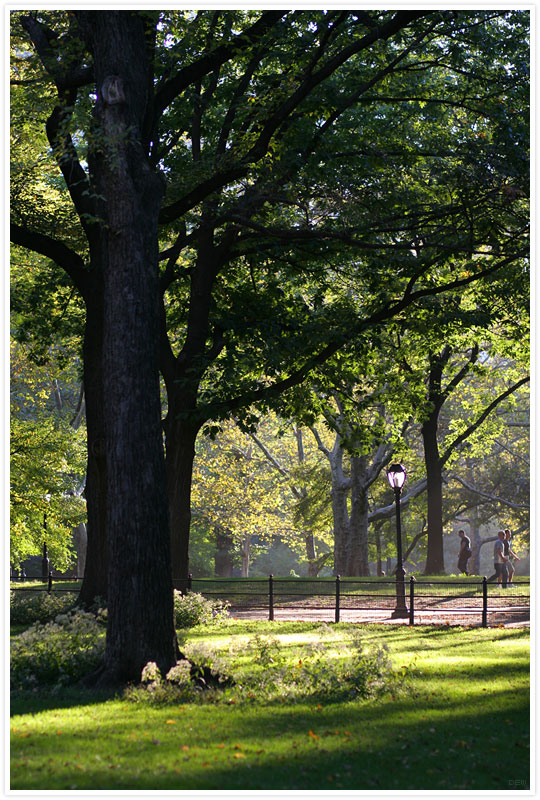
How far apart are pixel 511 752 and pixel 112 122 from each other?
832 cm

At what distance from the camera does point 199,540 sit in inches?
2035

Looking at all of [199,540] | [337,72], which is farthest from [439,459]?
[199,540]

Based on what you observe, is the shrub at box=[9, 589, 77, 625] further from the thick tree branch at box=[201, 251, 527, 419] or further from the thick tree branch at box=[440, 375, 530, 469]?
the thick tree branch at box=[440, 375, 530, 469]

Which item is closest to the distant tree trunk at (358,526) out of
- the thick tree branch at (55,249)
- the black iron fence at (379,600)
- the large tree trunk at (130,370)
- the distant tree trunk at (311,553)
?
the black iron fence at (379,600)

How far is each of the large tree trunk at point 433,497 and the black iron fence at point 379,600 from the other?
246 cm

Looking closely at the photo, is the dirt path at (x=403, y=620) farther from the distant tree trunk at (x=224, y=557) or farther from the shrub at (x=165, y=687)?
the distant tree trunk at (x=224, y=557)

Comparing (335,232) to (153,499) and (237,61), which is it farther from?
(153,499)

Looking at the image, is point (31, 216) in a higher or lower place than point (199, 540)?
higher

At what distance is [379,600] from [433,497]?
7.32 m

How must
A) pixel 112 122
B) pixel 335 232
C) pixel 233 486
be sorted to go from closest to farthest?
1. pixel 112 122
2. pixel 335 232
3. pixel 233 486

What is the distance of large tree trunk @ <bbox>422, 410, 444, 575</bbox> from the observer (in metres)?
31.8

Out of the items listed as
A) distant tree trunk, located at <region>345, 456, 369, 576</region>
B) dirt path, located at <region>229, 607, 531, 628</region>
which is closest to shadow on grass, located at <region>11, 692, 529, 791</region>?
dirt path, located at <region>229, 607, 531, 628</region>

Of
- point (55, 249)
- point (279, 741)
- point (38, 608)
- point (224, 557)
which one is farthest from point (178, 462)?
point (224, 557)

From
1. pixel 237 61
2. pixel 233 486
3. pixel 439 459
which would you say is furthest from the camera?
pixel 233 486
